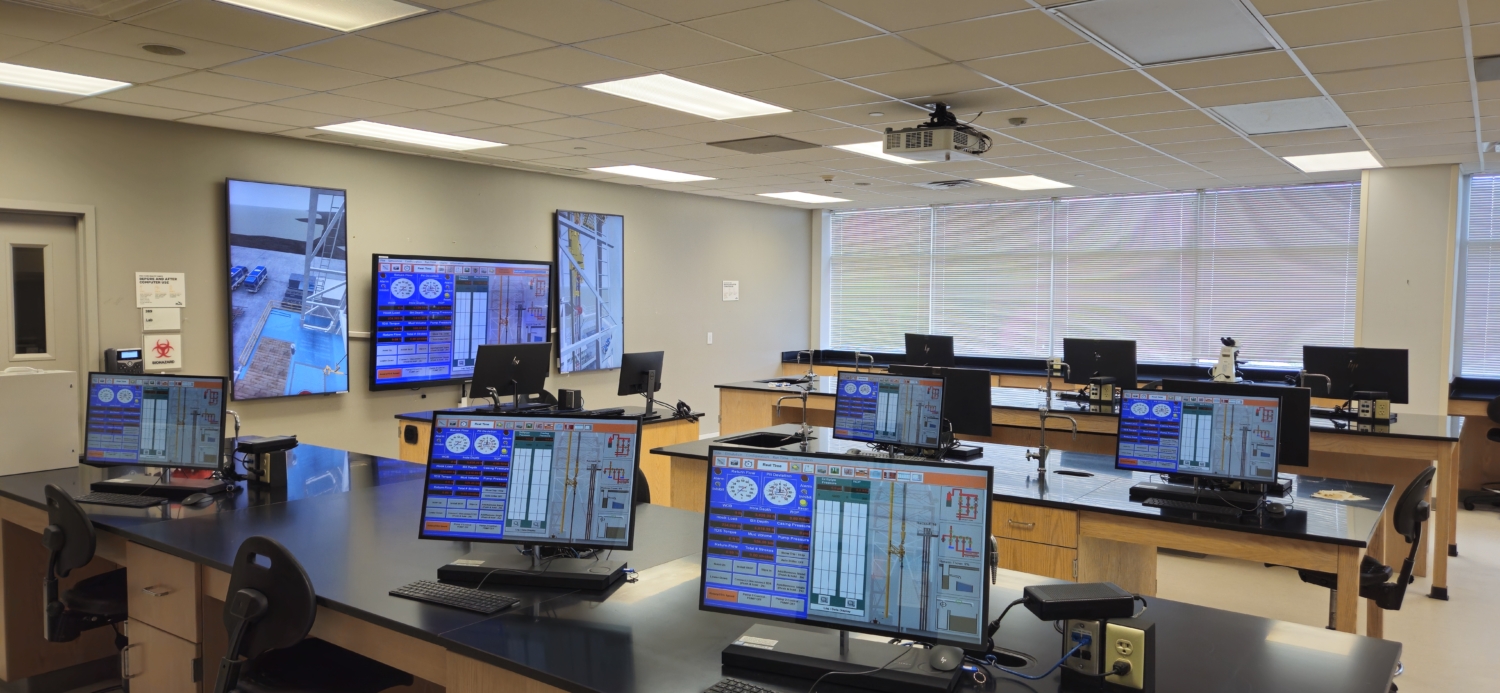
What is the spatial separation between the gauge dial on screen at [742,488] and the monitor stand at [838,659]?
0.29 meters

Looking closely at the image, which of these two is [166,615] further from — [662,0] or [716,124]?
[716,124]

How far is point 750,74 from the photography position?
14.0 feet

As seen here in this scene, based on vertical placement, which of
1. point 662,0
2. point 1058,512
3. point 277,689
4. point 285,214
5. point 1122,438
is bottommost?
point 277,689

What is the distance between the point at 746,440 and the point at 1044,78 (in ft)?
7.46

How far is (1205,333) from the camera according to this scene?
29.5 feet

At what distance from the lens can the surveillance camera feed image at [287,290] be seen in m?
5.89

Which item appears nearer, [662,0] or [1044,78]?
[662,0]

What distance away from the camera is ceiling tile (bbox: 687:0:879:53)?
3324 mm

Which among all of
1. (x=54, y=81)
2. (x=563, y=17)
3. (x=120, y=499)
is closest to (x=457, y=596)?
(x=120, y=499)

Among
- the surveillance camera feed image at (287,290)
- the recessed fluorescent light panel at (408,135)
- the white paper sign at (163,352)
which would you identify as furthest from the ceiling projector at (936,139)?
Result: the white paper sign at (163,352)

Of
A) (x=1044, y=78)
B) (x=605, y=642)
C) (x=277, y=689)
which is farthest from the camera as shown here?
(x=1044, y=78)

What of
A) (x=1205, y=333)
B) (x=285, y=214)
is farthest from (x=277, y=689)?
(x=1205, y=333)

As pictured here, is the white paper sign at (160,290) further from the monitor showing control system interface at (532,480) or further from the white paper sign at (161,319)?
the monitor showing control system interface at (532,480)

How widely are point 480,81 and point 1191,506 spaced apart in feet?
12.0
